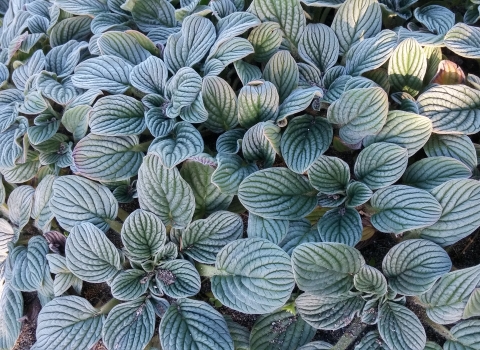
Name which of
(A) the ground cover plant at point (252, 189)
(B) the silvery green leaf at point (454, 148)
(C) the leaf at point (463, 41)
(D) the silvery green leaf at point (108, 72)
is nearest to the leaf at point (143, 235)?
(A) the ground cover plant at point (252, 189)

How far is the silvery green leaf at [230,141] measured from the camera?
1734 mm

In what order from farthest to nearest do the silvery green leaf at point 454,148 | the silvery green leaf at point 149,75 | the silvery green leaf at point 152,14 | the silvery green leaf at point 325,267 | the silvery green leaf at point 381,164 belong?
1. the silvery green leaf at point 152,14
2. the silvery green leaf at point 149,75
3. the silvery green leaf at point 454,148
4. the silvery green leaf at point 381,164
5. the silvery green leaf at point 325,267

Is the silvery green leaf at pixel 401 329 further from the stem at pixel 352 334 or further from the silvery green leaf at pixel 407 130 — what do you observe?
the silvery green leaf at pixel 407 130

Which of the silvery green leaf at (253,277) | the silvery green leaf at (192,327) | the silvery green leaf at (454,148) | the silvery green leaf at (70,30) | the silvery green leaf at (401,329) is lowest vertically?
the silvery green leaf at (192,327)

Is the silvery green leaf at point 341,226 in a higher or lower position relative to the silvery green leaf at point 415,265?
higher

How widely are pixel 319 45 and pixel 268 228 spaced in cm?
79

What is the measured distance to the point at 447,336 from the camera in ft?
5.17

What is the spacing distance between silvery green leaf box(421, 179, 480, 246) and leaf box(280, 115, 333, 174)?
16.3 inches

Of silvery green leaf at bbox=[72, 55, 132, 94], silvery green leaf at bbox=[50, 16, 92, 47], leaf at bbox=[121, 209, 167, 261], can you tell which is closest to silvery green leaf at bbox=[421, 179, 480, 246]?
leaf at bbox=[121, 209, 167, 261]

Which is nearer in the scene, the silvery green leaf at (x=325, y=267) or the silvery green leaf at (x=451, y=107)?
the silvery green leaf at (x=325, y=267)

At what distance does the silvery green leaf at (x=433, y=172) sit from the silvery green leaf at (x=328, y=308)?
473 millimetres

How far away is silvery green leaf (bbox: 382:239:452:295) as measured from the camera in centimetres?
151

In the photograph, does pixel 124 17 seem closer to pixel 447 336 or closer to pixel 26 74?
pixel 26 74

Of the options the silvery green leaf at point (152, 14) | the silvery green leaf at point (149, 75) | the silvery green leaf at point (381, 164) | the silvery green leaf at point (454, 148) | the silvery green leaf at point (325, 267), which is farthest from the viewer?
the silvery green leaf at point (152, 14)
